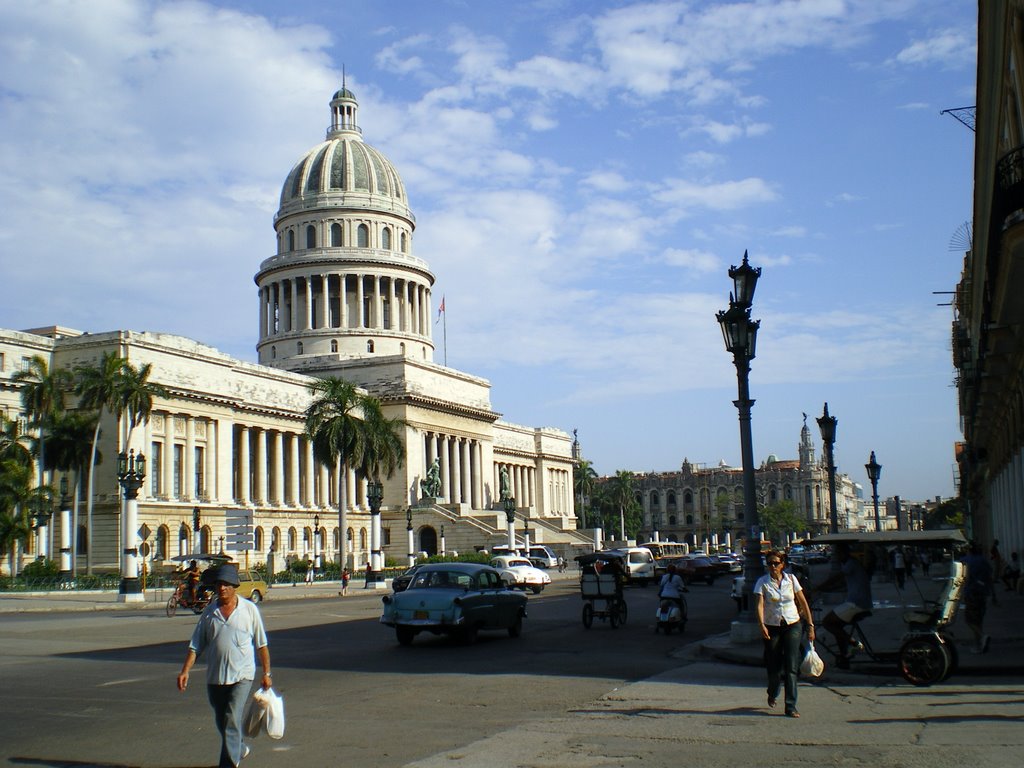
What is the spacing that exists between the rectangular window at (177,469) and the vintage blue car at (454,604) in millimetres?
48158

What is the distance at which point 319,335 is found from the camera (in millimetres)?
102188

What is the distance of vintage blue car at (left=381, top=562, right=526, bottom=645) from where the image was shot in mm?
21062

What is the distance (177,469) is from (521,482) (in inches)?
2176

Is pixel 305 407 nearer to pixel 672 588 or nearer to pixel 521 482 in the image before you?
pixel 521 482

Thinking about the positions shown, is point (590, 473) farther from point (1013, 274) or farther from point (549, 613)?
point (1013, 274)

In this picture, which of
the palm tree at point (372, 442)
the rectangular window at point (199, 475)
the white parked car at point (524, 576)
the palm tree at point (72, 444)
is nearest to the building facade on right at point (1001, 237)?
the white parked car at point (524, 576)

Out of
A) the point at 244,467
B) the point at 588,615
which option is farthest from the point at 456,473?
the point at 588,615

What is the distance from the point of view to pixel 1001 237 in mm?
16719

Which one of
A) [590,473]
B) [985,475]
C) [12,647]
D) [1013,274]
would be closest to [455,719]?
[1013,274]

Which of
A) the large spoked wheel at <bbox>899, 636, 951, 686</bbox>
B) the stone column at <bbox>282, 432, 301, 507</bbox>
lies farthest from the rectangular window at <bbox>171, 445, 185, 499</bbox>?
the large spoked wheel at <bbox>899, 636, 951, 686</bbox>

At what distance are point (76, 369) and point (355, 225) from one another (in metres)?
47.2

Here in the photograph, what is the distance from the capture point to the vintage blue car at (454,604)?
21.1 m

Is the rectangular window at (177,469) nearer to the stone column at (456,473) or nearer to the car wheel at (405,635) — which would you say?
the stone column at (456,473)

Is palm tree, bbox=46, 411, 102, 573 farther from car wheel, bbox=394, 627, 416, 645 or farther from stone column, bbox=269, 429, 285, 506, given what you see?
car wheel, bbox=394, 627, 416, 645
